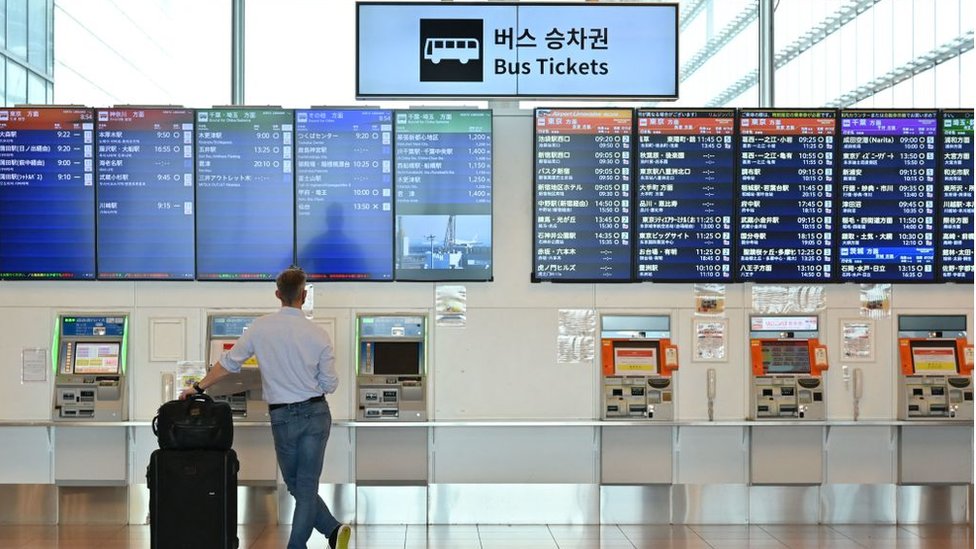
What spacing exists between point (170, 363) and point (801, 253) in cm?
438

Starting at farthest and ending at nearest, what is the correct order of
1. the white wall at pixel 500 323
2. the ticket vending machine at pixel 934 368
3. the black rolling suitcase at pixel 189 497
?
the ticket vending machine at pixel 934 368
the white wall at pixel 500 323
the black rolling suitcase at pixel 189 497

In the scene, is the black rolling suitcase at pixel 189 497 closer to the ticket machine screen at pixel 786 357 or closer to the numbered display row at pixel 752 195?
the numbered display row at pixel 752 195

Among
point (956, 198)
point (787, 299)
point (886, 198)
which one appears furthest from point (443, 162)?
point (956, 198)

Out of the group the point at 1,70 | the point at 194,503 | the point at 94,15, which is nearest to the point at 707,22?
the point at 194,503

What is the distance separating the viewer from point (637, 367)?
6.64 meters

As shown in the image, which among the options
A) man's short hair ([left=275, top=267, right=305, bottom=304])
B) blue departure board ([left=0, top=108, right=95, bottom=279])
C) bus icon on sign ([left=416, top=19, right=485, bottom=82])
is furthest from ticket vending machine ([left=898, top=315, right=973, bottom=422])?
blue departure board ([left=0, top=108, right=95, bottom=279])

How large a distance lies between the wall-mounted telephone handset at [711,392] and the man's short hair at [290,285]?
118 inches

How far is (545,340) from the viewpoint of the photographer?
6.71 m

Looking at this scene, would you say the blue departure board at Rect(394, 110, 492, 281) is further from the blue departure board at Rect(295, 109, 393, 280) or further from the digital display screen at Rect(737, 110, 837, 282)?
the digital display screen at Rect(737, 110, 837, 282)

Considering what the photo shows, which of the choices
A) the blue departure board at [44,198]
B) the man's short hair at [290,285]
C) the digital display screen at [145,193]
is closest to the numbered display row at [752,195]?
the man's short hair at [290,285]

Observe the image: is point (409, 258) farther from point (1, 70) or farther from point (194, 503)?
point (1, 70)

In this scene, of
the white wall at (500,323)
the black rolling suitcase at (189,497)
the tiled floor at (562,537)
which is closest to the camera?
the black rolling suitcase at (189,497)

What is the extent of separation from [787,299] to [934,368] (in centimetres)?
114

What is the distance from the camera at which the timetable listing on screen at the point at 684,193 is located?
6.58 metres
